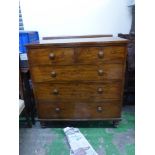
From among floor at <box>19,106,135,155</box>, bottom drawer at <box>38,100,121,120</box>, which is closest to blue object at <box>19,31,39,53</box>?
bottom drawer at <box>38,100,121,120</box>

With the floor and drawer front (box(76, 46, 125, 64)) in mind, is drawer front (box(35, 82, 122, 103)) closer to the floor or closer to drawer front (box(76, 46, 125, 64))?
drawer front (box(76, 46, 125, 64))

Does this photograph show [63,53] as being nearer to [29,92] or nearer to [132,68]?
[29,92]

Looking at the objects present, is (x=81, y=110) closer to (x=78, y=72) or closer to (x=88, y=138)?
(x=88, y=138)

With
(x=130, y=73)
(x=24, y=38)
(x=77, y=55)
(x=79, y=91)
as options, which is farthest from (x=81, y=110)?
(x=24, y=38)

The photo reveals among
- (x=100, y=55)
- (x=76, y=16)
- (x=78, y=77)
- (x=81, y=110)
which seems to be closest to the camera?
(x=100, y=55)

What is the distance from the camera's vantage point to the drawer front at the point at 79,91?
187 centimetres

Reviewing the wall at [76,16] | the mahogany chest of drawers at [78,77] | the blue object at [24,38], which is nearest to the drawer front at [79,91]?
the mahogany chest of drawers at [78,77]

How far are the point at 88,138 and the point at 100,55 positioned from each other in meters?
0.76

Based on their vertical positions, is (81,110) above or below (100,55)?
below

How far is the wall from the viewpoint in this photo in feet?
7.50

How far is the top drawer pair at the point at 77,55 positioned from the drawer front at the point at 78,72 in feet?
0.16

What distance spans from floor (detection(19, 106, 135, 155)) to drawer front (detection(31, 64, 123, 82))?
0.53 metres

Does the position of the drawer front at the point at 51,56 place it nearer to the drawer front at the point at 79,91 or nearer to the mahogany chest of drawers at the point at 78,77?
the mahogany chest of drawers at the point at 78,77

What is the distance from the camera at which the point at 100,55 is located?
175cm
